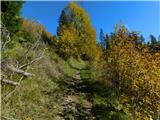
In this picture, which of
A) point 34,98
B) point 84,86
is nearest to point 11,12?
point 34,98

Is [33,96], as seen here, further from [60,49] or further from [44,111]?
[60,49]

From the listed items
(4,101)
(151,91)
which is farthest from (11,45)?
(151,91)

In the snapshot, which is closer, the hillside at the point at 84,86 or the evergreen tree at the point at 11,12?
the hillside at the point at 84,86

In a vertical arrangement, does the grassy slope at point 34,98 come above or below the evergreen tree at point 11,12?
below

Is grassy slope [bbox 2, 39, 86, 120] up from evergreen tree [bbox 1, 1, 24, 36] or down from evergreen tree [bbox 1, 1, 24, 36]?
down

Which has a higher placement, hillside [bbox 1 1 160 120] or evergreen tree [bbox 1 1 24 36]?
evergreen tree [bbox 1 1 24 36]

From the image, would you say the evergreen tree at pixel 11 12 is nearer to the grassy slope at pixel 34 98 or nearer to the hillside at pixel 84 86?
the hillside at pixel 84 86

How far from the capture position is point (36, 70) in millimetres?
17312

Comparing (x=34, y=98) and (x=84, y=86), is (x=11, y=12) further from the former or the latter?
(x=84, y=86)

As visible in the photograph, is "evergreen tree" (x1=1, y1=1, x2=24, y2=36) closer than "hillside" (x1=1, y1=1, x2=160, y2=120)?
No

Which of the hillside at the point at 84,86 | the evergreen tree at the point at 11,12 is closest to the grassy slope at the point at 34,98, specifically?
the hillside at the point at 84,86

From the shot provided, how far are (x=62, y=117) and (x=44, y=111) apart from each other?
2.46ft

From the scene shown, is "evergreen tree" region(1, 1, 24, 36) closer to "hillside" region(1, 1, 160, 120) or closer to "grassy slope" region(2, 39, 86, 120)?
"hillside" region(1, 1, 160, 120)

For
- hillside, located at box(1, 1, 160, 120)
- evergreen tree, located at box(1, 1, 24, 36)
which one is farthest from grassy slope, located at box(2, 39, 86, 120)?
evergreen tree, located at box(1, 1, 24, 36)
